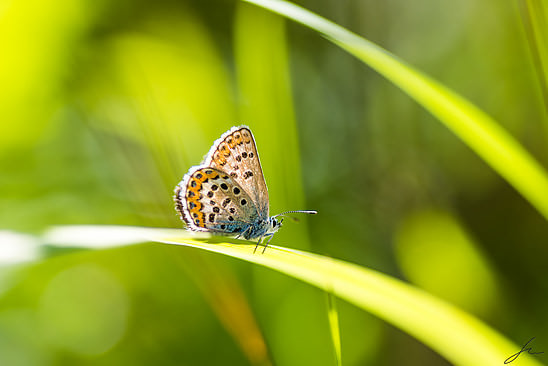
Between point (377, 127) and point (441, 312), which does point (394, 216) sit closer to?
point (377, 127)

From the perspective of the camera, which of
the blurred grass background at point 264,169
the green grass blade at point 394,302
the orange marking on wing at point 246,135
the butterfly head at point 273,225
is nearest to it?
the green grass blade at point 394,302

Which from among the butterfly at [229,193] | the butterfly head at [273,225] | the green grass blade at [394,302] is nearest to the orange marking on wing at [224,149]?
the butterfly at [229,193]

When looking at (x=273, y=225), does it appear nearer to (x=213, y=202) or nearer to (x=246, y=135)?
(x=213, y=202)

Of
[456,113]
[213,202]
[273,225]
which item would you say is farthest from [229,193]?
[456,113]

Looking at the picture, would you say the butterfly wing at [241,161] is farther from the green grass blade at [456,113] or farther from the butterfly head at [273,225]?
the green grass blade at [456,113]

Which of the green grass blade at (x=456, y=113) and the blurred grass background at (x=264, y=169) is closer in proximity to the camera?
the green grass blade at (x=456, y=113)

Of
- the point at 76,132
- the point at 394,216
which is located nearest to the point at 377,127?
the point at 394,216
